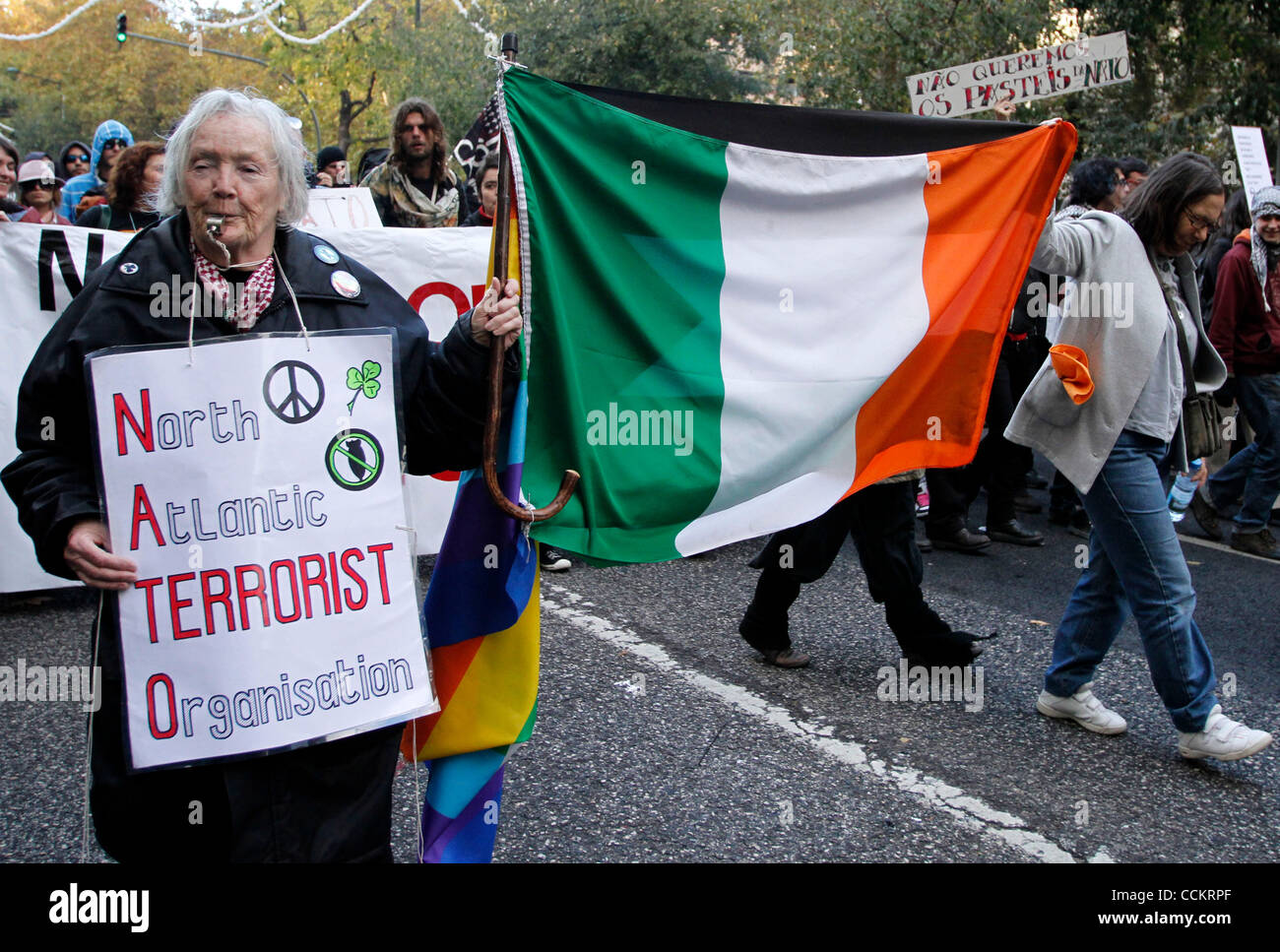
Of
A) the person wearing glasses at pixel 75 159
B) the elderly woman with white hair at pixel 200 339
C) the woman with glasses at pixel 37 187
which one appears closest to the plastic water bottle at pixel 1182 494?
the elderly woman with white hair at pixel 200 339

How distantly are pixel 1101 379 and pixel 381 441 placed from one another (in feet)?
8.81

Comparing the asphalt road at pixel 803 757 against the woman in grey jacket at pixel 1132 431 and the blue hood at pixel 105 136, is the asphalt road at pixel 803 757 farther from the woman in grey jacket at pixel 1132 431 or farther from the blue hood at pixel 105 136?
the blue hood at pixel 105 136

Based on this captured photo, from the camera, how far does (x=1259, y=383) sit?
A: 7316mm

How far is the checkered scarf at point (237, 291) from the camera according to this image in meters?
2.30

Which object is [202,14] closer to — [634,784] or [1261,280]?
[1261,280]

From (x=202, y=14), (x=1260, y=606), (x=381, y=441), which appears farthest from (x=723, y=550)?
(x=202, y=14)

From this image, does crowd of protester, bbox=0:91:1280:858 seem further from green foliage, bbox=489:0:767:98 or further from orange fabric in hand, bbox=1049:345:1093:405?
green foliage, bbox=489:0:767:98

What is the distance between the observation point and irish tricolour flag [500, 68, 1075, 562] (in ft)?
9.70

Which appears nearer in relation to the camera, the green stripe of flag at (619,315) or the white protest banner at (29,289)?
the green stripe of flag at (619,315)

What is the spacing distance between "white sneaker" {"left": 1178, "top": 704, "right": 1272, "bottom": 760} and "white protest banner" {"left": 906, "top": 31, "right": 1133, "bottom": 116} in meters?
2.17

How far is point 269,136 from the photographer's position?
2.38 meters

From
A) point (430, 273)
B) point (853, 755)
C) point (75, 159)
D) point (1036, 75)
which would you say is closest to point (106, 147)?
point (75, 159)

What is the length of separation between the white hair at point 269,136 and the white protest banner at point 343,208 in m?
4.29

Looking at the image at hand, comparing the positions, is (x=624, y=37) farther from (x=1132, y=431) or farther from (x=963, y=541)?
(x=1132, y=431)
